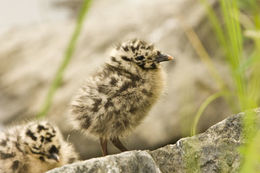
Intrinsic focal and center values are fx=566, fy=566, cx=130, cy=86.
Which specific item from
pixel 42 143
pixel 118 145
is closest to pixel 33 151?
pixel 42 143

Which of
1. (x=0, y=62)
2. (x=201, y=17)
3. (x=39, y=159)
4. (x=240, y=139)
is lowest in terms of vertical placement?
(x=240, y=139)

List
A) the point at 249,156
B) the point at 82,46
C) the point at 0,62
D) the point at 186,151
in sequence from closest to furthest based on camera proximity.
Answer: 1. the point at 249,156
2. the point at 186,151
3. the point at 82,46
4. the point at 0,62

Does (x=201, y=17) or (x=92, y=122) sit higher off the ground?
(x=201, y=17)

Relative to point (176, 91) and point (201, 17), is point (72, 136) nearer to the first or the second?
point (176, 91)

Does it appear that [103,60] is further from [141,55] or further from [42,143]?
[42,143]

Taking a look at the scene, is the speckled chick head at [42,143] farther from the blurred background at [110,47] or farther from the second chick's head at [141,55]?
→ the blurred background at [110,47]

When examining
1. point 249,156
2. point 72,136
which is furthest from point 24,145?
point 72,136

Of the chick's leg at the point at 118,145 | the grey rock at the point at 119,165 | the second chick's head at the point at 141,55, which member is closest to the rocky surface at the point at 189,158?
the grey rock at the point at 119,165
